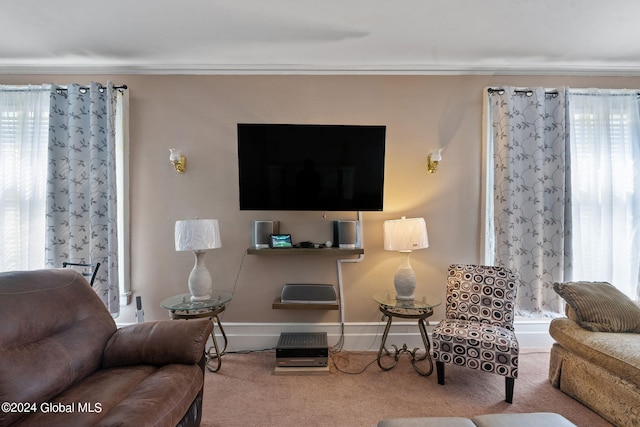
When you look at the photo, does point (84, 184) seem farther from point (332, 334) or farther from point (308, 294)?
point (332, 334)

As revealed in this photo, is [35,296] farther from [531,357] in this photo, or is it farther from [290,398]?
[531,357]

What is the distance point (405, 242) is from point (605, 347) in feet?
4.37

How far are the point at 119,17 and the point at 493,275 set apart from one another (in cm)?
332

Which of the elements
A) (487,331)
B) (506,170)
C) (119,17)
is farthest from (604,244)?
(119,17)

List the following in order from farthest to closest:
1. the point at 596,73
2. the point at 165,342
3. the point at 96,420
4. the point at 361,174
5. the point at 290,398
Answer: the point at 596,73 → the point at 361,174 → the point at 290,398 → the point at 165,342 → the point at 96,420

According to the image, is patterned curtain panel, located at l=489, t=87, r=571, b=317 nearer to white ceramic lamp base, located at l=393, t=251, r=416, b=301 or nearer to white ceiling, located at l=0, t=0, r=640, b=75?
white ceiling, located at l=0, t=0, r=640, b=75

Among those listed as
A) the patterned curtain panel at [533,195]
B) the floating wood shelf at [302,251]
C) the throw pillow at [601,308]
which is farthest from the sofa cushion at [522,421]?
the patterned curtain panel at [533,195]

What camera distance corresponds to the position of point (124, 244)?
8.71ft

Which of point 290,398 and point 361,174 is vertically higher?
point 361,174

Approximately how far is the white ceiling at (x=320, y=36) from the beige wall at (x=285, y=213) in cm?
13

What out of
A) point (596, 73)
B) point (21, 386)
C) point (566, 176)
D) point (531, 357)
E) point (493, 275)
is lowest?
point (531, 357)

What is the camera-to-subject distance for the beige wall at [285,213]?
8.84 ft

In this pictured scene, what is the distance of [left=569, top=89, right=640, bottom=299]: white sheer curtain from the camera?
104 inches

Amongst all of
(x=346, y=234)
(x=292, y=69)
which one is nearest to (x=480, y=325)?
(x=346, y=234)
